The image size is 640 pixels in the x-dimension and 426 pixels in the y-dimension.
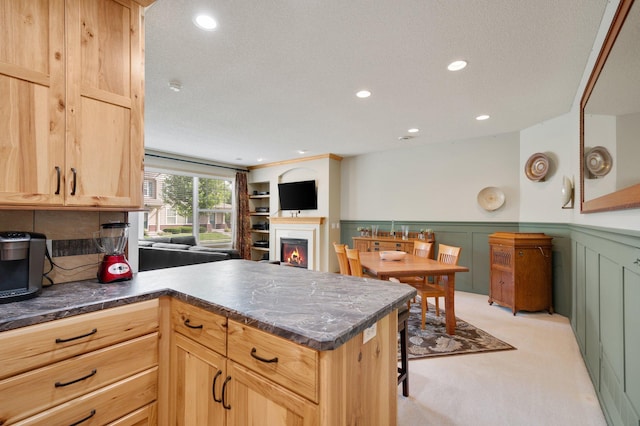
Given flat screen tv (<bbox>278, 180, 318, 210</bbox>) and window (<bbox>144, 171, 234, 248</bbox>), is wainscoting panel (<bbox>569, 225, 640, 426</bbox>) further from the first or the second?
window (<bbox>144, 171, 234, 248</bbox>)

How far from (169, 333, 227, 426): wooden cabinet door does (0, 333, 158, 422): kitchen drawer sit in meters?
0.15

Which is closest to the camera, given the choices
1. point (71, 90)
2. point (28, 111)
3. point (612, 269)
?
point (28, 111)

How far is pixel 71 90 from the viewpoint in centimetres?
135

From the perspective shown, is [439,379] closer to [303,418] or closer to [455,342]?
[455,342]

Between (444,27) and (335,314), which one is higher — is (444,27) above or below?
above

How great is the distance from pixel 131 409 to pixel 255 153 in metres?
4.97

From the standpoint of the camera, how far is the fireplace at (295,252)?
6266mm

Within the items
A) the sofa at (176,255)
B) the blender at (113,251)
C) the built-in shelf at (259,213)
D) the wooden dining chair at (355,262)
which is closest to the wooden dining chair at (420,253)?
the wooden dining chair at (355,262)

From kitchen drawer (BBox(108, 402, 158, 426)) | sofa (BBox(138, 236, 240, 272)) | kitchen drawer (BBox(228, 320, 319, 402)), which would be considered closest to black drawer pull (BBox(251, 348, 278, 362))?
kitchen drawer (BBox(228, 320, 319, 402))

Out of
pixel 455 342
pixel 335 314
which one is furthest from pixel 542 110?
pixel 335 314

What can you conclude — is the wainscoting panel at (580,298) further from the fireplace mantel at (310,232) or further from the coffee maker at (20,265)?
the fireplace mantel at (310,232)

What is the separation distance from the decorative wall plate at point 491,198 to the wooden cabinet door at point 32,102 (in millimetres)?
5054

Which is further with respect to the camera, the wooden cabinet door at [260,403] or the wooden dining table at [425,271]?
the wooden dining table at [425,271]

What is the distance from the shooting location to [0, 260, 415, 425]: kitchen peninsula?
923 millimetres
